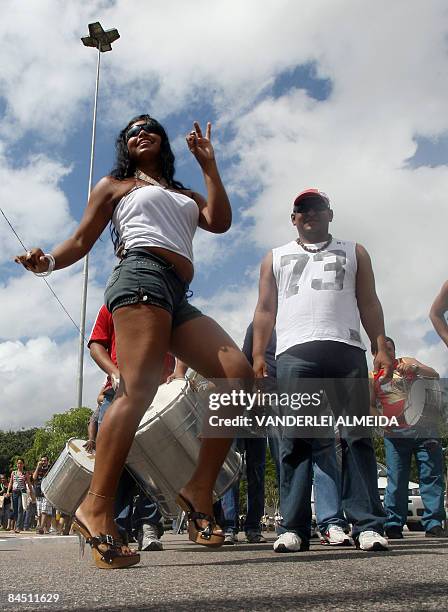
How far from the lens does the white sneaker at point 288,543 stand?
378 cm

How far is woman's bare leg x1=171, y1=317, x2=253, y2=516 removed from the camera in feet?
9.98

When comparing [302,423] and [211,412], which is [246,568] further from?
[302,423]

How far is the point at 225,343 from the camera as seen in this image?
3092 mm

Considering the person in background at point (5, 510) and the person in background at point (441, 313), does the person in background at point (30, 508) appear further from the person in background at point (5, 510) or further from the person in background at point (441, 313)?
the person in background at point (441, 313)

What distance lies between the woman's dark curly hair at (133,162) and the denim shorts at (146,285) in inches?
22.8

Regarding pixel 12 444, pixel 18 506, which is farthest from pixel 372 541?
pixel 12 444

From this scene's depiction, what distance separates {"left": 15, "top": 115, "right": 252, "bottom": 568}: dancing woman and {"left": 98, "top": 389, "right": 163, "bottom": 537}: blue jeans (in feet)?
6.65

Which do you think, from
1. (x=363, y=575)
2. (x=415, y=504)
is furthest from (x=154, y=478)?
(x=415, y=504)

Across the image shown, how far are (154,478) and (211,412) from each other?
118cm

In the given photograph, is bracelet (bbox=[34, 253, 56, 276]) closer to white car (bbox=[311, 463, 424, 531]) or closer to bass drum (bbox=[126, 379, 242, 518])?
bass drum (bbox=[126, 379, 242, 518])

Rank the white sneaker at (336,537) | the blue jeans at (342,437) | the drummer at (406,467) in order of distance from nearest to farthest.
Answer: the blue jeans at (342,437) → the white sneaker at (336,537) → the drummer at (406,467)

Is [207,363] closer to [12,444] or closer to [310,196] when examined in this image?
[310,196]

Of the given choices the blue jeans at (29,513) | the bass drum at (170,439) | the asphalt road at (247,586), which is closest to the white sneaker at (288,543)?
the bass drum at (170,439)

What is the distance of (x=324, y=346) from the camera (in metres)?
3.90
